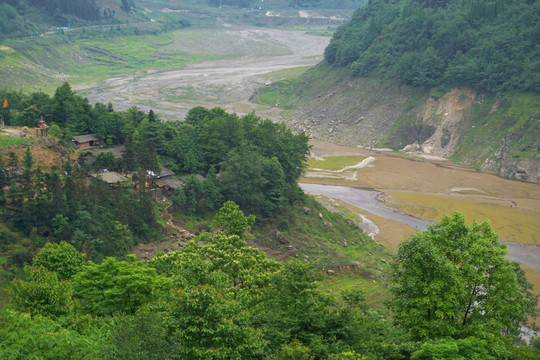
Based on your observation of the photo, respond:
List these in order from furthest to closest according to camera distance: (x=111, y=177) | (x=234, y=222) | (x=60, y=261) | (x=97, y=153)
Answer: (x=97, y=153)
(x=111, y=177)
(x=234, y=222)
(x=60, y=261)

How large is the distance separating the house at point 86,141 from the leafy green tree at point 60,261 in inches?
1157

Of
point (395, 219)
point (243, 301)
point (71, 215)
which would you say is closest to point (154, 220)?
point (71, 215)

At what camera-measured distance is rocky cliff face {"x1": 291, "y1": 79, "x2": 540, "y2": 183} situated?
105000 millimetres

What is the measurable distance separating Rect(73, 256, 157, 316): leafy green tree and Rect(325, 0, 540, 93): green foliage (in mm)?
100002

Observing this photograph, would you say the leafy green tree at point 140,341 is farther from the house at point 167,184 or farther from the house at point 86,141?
the house at point 86,141

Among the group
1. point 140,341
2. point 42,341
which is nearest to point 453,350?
point 140,341

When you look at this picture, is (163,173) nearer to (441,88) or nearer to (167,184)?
(167,184)

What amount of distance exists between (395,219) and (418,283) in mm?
50553

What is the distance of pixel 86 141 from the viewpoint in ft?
218

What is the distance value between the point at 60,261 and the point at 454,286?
77.7 ft

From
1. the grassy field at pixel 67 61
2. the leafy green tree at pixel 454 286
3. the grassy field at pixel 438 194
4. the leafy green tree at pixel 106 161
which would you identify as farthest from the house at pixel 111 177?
the grassy field at pixel 67 61

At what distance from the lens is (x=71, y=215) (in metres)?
50.6

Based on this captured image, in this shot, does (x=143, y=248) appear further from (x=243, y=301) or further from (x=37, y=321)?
(x=37, y=321)

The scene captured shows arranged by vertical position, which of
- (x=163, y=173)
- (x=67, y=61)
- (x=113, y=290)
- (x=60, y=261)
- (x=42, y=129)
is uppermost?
(x=67, y=61)
